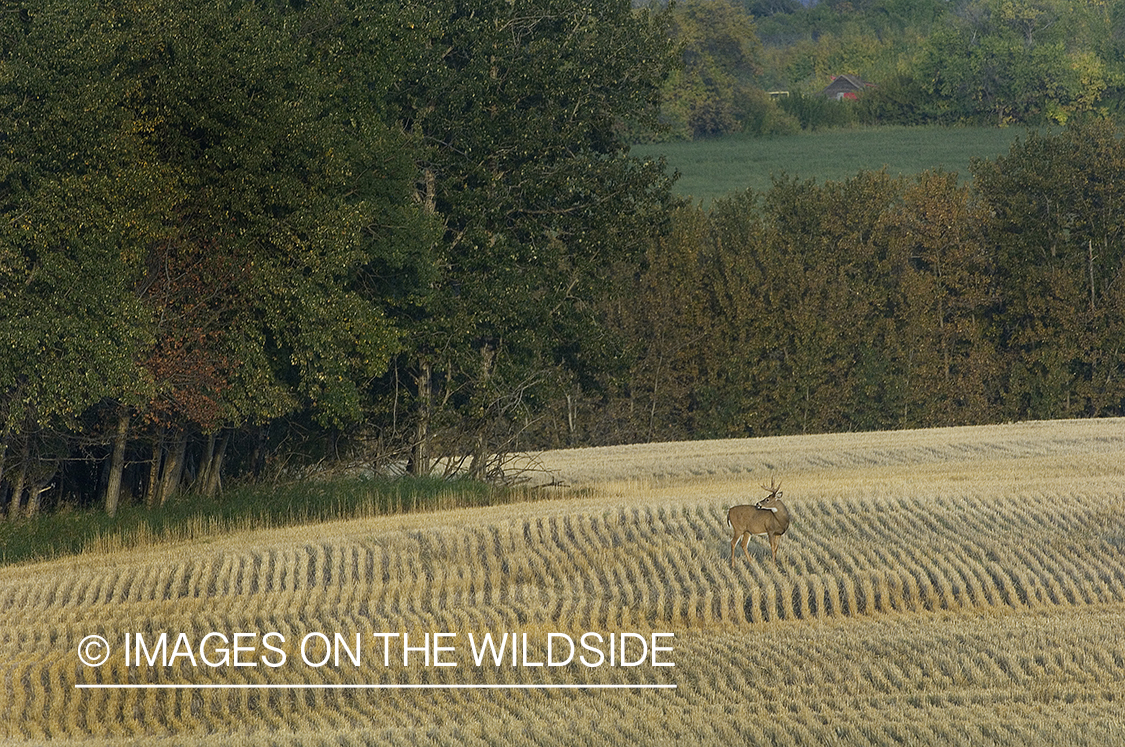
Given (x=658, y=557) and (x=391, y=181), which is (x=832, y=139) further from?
(x=658, y=557)

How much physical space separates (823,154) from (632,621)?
80576 mm

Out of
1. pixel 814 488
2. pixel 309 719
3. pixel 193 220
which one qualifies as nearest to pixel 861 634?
pixel 309 719

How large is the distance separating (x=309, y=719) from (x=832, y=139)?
297ft

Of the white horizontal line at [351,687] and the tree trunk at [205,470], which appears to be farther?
the tree trunk at [205,470]

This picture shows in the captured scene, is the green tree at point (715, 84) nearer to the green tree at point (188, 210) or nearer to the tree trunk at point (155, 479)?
the tree trunk at point (155, 479)

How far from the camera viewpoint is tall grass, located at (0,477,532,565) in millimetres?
21672

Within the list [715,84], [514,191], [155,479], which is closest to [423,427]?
[514,191]

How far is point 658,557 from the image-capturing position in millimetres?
18547

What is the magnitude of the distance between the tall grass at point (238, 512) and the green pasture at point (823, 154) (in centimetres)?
5708

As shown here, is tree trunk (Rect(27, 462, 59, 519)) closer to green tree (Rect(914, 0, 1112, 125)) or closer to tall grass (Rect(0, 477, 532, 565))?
tall grass (Rect(0, 477, 532, 565))

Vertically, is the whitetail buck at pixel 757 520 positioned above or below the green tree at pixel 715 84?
below

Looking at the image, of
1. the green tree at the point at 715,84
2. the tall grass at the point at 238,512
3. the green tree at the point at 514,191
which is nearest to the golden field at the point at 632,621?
the tall grass at the point at 238,512

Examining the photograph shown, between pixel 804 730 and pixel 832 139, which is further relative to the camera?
pixel 832 139

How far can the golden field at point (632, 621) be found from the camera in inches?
491
